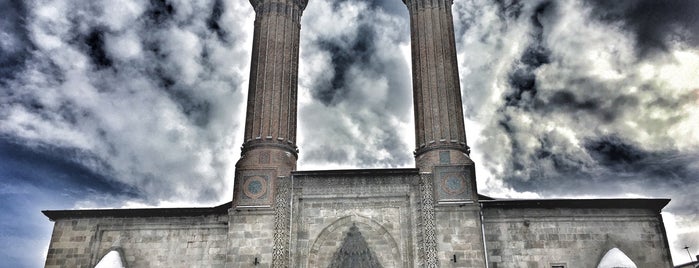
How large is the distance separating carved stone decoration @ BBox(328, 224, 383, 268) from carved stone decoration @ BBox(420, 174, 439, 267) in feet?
4.63

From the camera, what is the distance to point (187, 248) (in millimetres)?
16641

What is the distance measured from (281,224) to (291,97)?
5177 mm

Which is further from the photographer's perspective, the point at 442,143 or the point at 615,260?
the point at 442,143

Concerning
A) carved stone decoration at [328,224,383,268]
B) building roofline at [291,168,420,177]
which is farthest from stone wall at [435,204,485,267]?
carved stone decoration at [328,224,383,268]

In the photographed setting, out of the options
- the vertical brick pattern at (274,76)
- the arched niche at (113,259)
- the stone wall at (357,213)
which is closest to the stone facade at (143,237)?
the arched niche at (113,259)

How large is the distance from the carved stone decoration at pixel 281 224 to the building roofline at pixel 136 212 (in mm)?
1987

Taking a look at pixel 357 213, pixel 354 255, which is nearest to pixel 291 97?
pixel 357 213

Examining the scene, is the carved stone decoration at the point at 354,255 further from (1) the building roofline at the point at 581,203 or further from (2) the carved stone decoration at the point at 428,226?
(1) the building roofline at the point at 581,203

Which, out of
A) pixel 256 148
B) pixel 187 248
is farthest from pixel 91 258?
pixel 256 148

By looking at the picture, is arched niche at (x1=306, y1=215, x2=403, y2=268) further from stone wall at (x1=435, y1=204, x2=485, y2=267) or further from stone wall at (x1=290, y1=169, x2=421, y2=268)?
stone wall at (x1=435, y1=204, x2=485, y2=267)

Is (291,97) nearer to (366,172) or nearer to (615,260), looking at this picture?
(366,172)

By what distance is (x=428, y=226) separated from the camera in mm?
15367

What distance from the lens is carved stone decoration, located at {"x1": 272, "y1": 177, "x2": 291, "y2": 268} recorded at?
15203 mm

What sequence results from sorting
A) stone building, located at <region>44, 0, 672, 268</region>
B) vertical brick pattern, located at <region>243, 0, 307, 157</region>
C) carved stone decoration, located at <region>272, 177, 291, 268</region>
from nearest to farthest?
carved stone decoration, located at <region>272, 177, 291, 268</region> < stone building, located at <region>44, 0, 672, 268</region> < vertical brick pattern, located at <region>243, 0, 307, 157</region>
